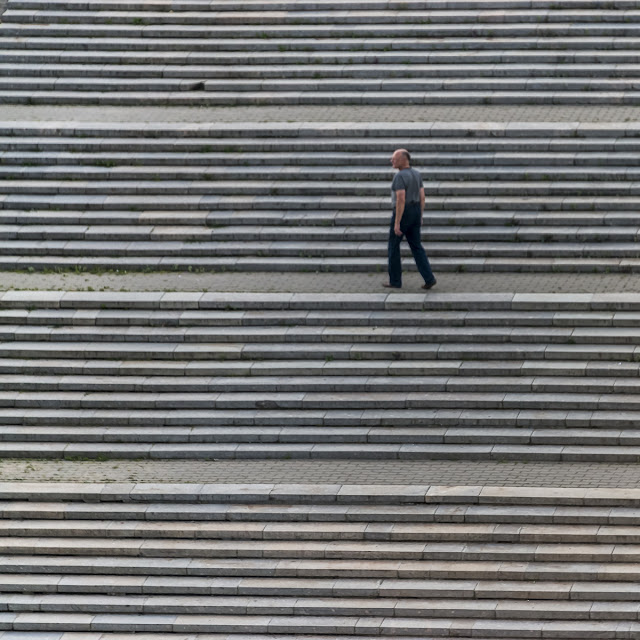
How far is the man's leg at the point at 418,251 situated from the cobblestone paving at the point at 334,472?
7.26 ft

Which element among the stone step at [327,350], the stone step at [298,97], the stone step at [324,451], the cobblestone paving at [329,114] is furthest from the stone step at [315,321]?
the stone step at [298,97]

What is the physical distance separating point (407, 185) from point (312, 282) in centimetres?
151

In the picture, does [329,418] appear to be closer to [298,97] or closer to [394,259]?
[394,259]

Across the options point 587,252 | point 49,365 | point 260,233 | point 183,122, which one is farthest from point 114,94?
point 587,252

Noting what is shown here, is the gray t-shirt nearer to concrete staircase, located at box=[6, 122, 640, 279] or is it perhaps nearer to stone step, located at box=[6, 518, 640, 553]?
concrete staircase, located at box=[6, 122, 640, 279]

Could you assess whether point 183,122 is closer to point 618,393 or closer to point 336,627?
point 618,393

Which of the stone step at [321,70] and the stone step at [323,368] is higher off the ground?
the stone step at [321,70]

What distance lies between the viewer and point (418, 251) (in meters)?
14.3

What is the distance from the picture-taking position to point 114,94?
17938mm

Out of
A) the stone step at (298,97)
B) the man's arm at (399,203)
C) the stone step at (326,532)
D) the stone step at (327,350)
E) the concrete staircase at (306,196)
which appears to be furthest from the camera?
the stone step at (298,97)

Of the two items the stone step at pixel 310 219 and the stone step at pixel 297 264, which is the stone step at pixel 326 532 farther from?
the stone step at pixel 310 219

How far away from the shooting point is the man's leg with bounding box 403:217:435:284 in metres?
14.2

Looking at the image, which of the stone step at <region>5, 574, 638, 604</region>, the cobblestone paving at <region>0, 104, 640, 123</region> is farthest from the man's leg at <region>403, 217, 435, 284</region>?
the stone step at <region>5, 574, 638, 604</region>

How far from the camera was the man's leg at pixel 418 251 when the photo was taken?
1422 centimetres
